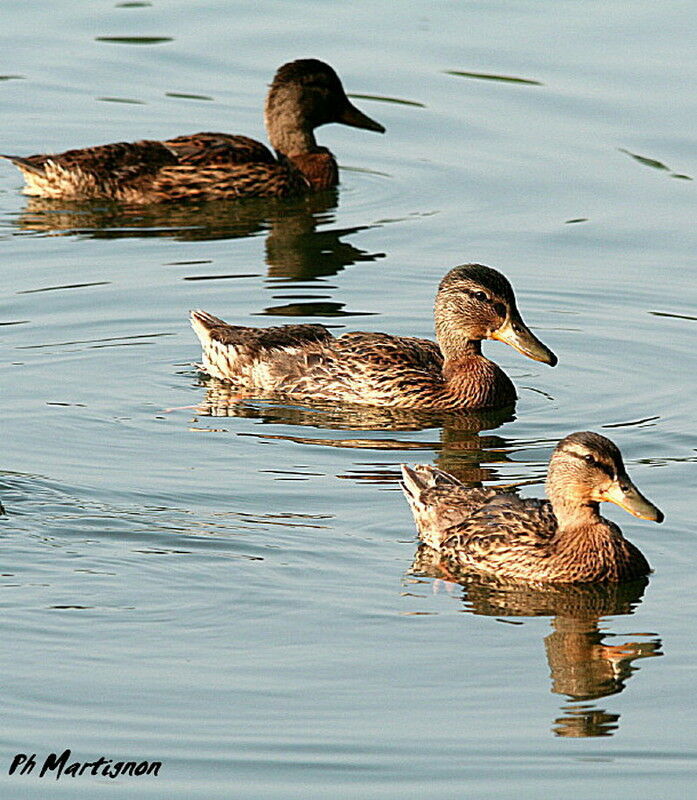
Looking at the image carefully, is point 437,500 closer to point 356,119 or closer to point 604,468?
point 604,468

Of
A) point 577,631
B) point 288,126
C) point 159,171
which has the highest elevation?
point 288,126

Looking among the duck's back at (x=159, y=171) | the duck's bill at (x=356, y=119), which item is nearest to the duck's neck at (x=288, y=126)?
the duck's bill at (x=356, y=119)

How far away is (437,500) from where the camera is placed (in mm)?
10492

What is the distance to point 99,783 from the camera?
25.4 feet

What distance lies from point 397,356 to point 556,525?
3.21 m

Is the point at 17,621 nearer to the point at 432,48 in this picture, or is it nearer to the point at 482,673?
the point at 482,673

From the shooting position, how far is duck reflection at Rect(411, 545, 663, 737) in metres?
8.52

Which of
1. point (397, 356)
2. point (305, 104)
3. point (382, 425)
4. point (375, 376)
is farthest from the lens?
point (305, 104)

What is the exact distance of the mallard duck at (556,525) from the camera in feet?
32.6

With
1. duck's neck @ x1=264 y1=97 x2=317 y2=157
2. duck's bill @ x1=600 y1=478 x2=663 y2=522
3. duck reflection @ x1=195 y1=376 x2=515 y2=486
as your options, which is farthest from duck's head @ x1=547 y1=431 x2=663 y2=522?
duck's neck @ x1=264 y1=97 x2=317 y2=157

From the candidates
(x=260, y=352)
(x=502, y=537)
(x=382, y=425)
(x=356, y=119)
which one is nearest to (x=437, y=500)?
(x=502, y=537)

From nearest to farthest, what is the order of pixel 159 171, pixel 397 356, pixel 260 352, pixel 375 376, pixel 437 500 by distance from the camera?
pixel 437 500 < pixel 375 376 < pixel 397 356 < pixel 260 352 < pixel 159 171

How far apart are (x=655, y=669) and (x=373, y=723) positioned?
141cm

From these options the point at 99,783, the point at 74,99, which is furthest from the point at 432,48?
the point at 99,783
